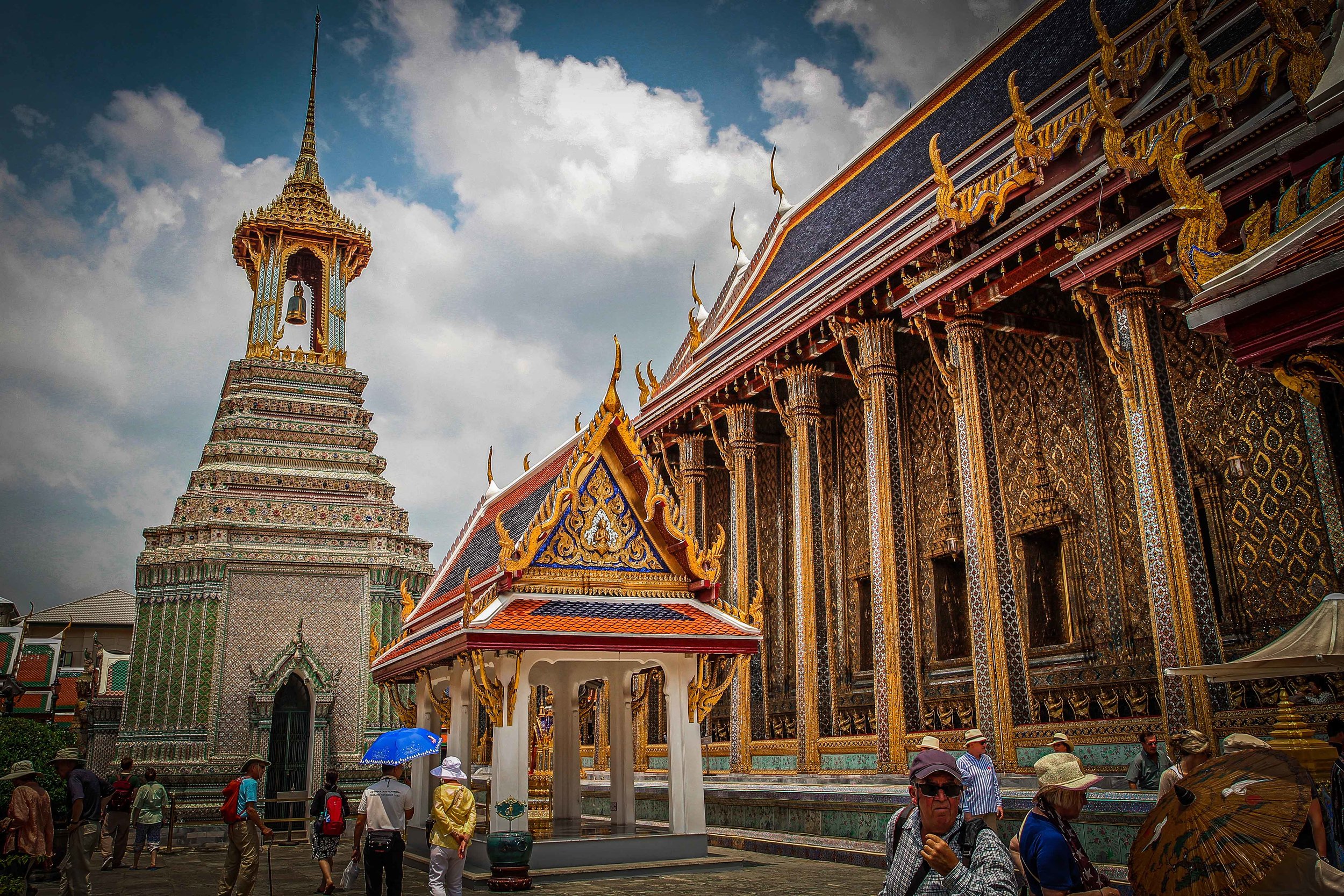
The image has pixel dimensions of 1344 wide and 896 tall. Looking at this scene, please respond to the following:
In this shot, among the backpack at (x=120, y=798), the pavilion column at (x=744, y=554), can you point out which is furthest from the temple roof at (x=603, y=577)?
the backpack at (x=120, y=798)

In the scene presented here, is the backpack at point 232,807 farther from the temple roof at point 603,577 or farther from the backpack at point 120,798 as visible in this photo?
the backpack at point 120,798

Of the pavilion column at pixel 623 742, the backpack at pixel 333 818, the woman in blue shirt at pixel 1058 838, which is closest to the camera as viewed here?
the woman in blue shirt at pixel 1058 838

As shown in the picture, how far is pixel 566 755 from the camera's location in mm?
11203

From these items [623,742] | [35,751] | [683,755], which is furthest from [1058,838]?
[35,751]

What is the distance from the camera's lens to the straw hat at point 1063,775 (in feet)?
10.7

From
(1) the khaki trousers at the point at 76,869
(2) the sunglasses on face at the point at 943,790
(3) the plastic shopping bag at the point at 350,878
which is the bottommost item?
(3) the plastic shopping bag at the point at 350,878

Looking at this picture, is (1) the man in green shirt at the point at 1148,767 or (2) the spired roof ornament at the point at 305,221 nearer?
(1) the man in green shirt at the point at 1148,767

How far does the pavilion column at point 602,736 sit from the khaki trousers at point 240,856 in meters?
10.0

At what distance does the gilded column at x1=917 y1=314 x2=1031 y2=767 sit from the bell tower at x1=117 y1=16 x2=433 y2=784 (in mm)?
13381

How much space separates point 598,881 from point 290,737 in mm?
16026

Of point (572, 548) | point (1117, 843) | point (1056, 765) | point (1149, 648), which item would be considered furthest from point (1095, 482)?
point (1056, 765)

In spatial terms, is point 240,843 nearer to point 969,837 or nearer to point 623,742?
point 623,742

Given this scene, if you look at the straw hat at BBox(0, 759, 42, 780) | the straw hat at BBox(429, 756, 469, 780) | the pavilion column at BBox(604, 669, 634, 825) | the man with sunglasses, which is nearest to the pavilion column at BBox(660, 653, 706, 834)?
the pavilion column at BBox(604, 669, 634, 825)

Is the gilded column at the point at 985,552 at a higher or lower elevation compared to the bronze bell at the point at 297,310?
lower
